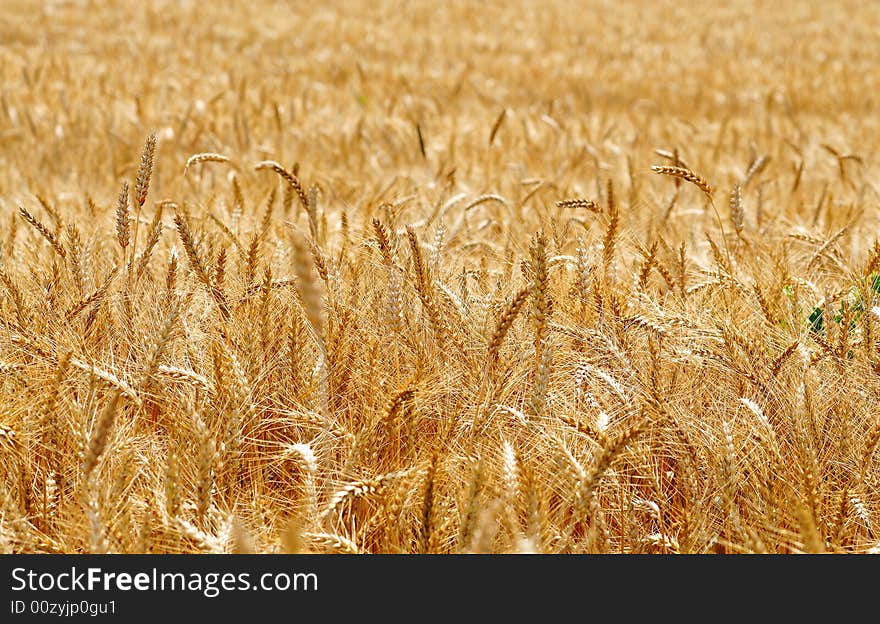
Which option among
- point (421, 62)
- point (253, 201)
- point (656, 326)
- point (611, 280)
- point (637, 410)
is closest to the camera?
point (637, 410)

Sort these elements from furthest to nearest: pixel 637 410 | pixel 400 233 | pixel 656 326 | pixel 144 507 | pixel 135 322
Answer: pixel 400 233, pixel 135 322, pixel 656 326, pixel 637 410, pixel 144 507

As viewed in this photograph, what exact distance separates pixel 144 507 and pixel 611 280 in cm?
105

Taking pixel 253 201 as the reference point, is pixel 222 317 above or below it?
below

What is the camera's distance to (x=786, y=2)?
1470 cm

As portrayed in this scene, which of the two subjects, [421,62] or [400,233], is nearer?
[400,233]

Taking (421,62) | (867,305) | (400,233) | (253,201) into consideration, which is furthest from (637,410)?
(421,62)

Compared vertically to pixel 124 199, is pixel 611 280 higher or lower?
lower

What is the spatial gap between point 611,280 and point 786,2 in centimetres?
1515

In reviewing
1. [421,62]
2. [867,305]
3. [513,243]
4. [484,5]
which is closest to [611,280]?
[513,243]

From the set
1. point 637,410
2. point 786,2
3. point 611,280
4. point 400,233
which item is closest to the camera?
point 637,410

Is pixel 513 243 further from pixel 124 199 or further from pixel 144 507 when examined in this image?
pixel 144 507

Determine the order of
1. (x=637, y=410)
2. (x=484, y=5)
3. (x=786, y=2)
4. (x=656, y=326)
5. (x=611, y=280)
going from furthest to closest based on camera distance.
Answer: (x=786, y=2) → (x=484, y=5) → (x=611, y=280) → (x=656, y=326) → (x=637, y=410)

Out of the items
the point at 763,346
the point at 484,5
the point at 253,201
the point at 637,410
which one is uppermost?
the point at 484,5

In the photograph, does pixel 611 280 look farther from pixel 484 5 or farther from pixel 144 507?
pixel 484 5
